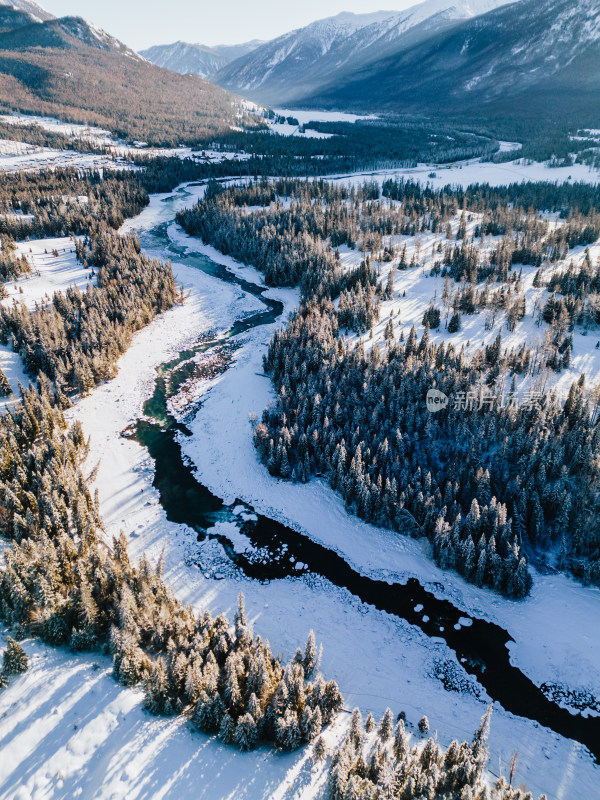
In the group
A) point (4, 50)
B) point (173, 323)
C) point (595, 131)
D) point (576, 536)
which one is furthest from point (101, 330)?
point (4, 50)

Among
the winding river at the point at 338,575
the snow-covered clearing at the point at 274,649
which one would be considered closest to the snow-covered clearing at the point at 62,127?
the snow-covered clearing at the point at 274,649

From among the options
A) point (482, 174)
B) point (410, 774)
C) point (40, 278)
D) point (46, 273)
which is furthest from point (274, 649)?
point (482, 174)

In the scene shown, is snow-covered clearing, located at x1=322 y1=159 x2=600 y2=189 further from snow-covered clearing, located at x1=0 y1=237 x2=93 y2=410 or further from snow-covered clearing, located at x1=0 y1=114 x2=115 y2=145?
snow-covered clearing, located at x1=0 y1=114 x2=115 y2=145

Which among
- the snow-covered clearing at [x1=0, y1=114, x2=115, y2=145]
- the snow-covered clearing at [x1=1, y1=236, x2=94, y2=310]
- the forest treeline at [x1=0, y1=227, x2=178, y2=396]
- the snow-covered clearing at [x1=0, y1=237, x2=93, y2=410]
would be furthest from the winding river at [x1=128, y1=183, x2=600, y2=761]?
the snow-covered clearing at [x1=0, y1=114, x2=115, y2=145]

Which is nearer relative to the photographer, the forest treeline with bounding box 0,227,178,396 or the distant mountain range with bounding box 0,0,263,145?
the forest treeline with bounding box 0,227,178,396

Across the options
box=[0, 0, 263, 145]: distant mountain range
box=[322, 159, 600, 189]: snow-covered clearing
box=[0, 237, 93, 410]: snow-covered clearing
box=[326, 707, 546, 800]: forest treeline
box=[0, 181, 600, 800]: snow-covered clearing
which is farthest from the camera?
box=[0, 0, 263, 145]: distant mountain range

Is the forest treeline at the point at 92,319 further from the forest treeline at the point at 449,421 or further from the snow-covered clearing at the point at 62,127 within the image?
the snow-covered clearing at the point at 62,127

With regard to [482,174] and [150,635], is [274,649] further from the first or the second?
[482,174]
